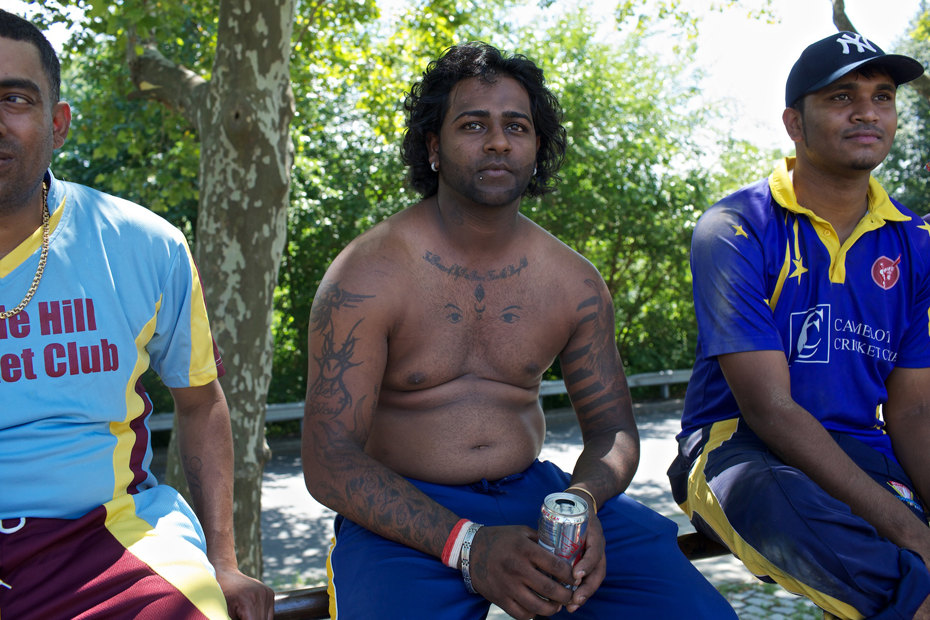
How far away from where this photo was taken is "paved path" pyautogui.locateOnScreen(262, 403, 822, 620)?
494 centimetres

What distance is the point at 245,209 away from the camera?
4598 millimetres

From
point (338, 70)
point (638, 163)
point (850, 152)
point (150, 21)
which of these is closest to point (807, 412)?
point (850, 152)

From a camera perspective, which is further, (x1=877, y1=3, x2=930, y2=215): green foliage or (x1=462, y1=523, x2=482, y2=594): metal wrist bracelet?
(x1=877, y1=3, x2=930, y2=215): green foliage

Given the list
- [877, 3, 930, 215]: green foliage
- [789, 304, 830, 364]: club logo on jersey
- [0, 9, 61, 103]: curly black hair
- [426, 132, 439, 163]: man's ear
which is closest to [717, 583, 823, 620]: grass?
[789, 304, 830, 364]: club logo on jersey

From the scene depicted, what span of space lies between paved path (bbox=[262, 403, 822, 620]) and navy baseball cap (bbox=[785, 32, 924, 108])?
10.1ft

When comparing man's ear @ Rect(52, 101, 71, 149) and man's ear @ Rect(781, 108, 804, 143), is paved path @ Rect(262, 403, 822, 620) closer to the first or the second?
man's ear @ Rect(781, 108, 804, 143)

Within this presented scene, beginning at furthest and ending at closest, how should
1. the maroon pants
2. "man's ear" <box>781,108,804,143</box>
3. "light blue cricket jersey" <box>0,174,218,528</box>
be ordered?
"man's ear" <box>781,108,804,143</box>
"light blue cricket jersey" <box>0,174,218,528</box>
the maroon pants

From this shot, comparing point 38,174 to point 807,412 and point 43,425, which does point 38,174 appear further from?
point 807,412

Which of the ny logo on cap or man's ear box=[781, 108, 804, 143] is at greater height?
the ny logo on cap

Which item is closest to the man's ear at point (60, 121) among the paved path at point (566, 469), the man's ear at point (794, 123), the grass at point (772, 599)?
the man's ear at point (794, 123)

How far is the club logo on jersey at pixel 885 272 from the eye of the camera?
276cm

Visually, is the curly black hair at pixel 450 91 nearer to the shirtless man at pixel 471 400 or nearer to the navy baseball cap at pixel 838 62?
the shirtless man at pixel 471 400

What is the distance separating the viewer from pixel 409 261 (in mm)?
2568

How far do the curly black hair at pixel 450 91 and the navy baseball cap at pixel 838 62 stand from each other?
0.86 meters
